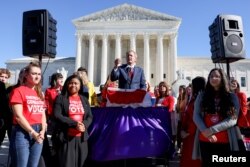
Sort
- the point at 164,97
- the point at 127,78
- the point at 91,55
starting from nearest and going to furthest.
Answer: the point at 127,78 < the point at 164,97 < the point at 91,55

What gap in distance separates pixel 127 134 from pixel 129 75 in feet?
5.38

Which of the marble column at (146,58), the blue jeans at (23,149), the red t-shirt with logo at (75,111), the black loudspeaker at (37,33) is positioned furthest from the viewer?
the marble column at (146,58)

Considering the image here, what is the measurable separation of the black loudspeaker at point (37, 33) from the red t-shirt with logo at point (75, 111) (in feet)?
8.87

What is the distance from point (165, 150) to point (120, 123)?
104 cm

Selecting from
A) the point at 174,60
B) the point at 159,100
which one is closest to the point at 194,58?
the point at 174,60

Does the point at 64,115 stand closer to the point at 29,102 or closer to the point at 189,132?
the point at 29,102

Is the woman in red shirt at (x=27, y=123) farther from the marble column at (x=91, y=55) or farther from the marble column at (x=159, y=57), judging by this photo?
the marble column at (x=91, y=55)

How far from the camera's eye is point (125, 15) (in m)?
49.2

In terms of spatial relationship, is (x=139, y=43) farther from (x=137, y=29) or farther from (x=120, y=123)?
(x=120, y=123)

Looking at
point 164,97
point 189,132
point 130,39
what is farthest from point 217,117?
point 130,39

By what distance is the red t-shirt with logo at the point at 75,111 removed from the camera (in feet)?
16.6

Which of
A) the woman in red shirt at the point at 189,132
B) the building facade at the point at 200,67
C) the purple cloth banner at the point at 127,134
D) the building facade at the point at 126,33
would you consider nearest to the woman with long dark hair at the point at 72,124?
the purple cloth banner at the point at 127,134

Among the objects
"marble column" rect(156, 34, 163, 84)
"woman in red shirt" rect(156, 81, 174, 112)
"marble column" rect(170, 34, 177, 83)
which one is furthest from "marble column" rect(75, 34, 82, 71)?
"woman in red shirt" rect(156, 81, 174, 112)

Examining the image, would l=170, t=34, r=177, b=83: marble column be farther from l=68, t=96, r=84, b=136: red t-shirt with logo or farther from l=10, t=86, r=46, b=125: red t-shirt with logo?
l=10, t=86, r=46, b=125: red t-shirt with logo
